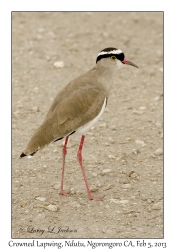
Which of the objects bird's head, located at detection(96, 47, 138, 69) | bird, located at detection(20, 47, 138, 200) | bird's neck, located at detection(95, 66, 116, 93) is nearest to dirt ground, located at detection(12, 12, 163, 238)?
bird, located at detection(20, 47, 138, 200)

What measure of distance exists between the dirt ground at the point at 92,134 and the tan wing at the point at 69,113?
0.79 meters

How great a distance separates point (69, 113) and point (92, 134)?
81.8 inches

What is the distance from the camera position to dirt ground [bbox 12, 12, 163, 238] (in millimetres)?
6434

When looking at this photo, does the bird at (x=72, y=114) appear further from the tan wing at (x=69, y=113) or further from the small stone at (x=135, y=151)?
the small stone at (x=135, y=151)

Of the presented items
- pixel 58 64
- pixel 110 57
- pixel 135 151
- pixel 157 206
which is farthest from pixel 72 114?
pixel 58 64

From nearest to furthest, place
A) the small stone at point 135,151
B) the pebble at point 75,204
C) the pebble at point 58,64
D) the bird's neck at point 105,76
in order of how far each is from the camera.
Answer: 1. the pebble at point 75,204
2. the bird's neck at point 105,76
3. the small stone at point 135,151
4. the pebble at point 58,64

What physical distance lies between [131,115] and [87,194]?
276 centimetres

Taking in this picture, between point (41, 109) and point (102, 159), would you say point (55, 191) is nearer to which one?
point (102, 159)

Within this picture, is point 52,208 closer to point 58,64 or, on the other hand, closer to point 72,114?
point 72,114

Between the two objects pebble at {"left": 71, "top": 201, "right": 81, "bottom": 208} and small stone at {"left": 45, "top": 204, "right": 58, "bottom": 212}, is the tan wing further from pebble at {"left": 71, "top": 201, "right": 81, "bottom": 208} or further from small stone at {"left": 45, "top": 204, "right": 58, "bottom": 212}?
pebble at {"left": 71, "top": 201, "right": 81, "bottom": 208}

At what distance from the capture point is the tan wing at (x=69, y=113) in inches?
264

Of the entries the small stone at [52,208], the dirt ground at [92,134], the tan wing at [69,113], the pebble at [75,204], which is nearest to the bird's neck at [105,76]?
the tan wing at [69,113]

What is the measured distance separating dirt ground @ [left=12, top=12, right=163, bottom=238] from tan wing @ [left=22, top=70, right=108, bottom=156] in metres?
0.79

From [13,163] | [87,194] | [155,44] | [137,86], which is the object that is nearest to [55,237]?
[87,194]
